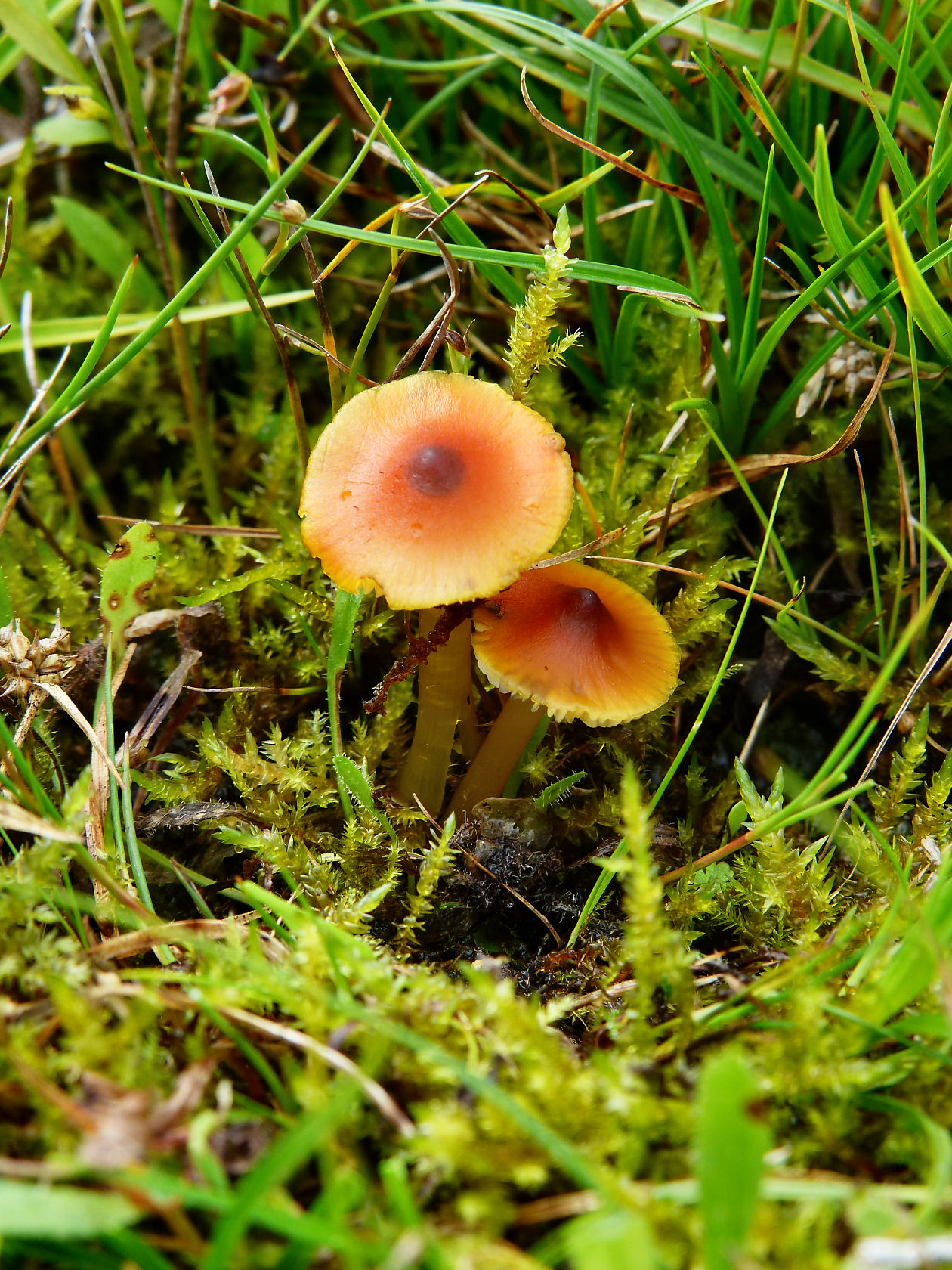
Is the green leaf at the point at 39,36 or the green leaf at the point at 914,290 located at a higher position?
the green leaf at the point at 39,36

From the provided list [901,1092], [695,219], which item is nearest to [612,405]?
[695,219]

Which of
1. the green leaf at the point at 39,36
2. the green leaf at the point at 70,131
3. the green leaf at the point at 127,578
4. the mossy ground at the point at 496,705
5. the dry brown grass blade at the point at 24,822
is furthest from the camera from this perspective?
the green leaf at the point at 70,131

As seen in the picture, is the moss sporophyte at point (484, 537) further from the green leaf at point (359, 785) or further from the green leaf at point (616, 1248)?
the green leaf at point (616, 1248)

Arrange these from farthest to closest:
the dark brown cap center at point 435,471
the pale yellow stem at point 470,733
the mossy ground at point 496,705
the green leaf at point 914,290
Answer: the pale yellow stem at point 470,733 < the dark brown cap center at point 435,471 < the green leaf at point 914,290 < the mossy ground at point 496,705

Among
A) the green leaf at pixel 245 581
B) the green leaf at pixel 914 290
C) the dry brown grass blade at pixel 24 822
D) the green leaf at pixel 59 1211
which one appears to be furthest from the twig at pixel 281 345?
the green leaf at pixel 59 1211

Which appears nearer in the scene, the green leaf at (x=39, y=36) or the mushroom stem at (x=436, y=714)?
the mushroom stem at (x=436, y=714)

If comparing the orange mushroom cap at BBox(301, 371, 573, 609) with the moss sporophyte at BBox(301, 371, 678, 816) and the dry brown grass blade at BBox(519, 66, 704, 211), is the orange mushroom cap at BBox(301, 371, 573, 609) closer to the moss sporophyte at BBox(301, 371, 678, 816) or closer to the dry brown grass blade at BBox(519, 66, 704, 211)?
the moss sporophyte at BBox(301, 371, 678, 816)

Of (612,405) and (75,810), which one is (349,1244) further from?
(612,405)
